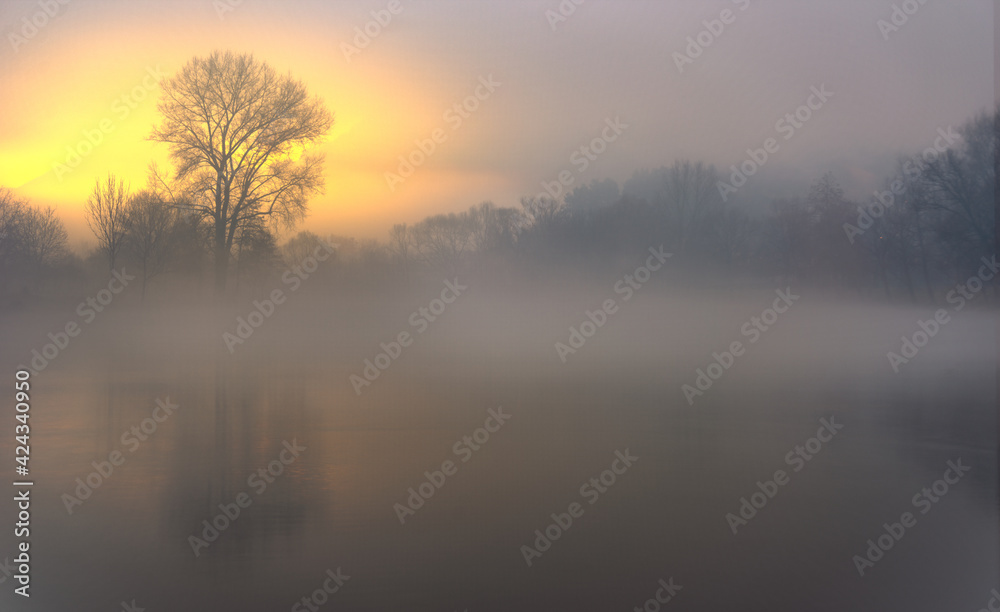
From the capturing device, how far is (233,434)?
34.8ft

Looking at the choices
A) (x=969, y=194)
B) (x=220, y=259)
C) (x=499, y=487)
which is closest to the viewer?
(x=499, y=487)

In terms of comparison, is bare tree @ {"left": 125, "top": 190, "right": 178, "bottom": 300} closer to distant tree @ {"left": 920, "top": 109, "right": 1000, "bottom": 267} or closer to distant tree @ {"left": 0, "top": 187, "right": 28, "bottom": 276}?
distant tree @ {"left": 0, "top": 187, "right": 28, "bottom": 276}

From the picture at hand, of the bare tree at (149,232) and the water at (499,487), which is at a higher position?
the bare tree at (149,232)

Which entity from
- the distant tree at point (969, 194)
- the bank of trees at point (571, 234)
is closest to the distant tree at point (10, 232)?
the bank of trees at point (571, 234)

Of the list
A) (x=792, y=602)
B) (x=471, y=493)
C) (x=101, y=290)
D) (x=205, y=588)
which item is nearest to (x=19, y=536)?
(x=205, y=588)

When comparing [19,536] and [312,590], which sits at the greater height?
[19,536]

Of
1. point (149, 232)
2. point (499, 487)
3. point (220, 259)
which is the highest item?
point (149, 232)

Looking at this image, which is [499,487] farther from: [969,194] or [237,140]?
[969,194]

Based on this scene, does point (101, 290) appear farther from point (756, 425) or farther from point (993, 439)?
point (993, 439)

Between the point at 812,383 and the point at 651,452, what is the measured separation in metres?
9.34

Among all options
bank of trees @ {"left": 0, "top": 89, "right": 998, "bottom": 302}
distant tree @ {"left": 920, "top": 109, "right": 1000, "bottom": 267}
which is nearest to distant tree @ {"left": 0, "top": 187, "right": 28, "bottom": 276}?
bank of trees @ {"left": 0, "top": 89, "right": 998, "bottom": 302}

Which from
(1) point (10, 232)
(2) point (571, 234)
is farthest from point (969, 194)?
(1) point (10, 232)

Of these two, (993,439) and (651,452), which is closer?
(651,452)

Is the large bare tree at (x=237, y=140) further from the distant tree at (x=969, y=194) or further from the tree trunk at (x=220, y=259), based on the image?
the distant tree at (x=969, y=194)
